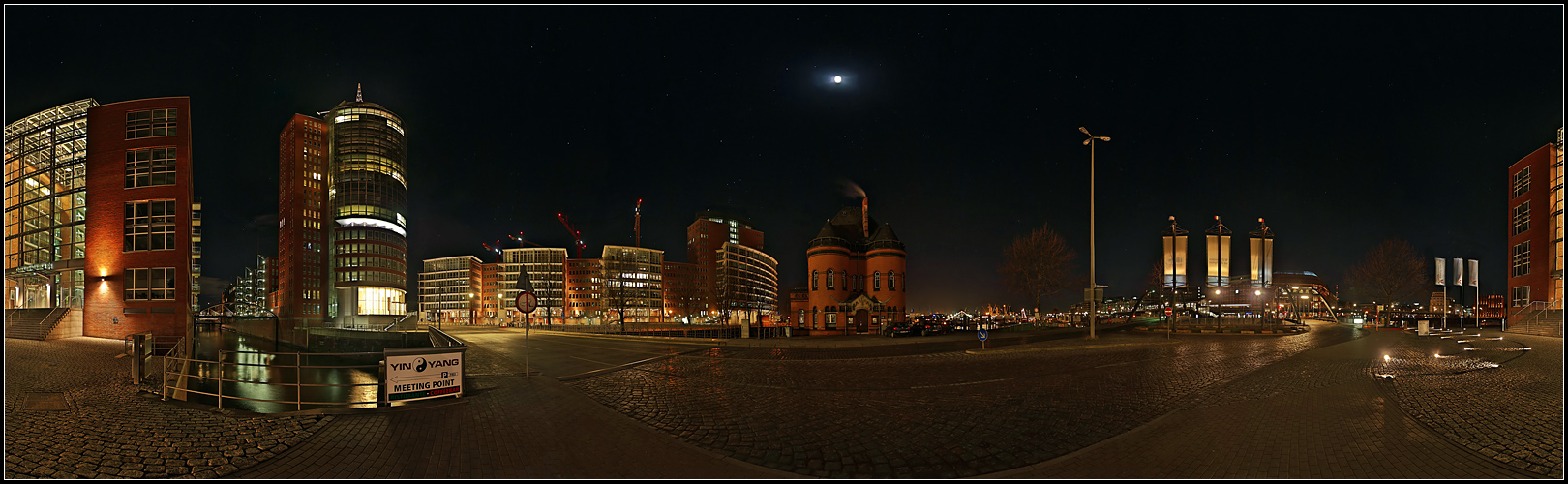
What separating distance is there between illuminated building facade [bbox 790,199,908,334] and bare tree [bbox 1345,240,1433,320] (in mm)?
43572

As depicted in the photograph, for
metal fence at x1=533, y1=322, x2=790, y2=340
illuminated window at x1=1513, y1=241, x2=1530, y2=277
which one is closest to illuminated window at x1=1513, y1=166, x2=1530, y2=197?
illuminated window at x1=1513, y1=241, x2=1530, y2=277

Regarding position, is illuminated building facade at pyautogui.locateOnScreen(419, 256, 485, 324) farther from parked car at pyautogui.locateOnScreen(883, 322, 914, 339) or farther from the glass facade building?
parked car at pyautogui.locateOnScreen(883, 322, 914, 339)

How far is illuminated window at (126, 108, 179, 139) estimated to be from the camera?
1168 inches

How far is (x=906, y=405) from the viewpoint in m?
9.51

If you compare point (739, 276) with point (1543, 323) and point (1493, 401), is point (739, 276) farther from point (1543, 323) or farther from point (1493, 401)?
point (1493, 401)

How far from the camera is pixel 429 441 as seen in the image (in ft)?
23.8

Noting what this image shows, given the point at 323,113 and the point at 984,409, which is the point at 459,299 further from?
the point at 984,409

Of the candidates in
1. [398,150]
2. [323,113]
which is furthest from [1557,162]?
[323,113]

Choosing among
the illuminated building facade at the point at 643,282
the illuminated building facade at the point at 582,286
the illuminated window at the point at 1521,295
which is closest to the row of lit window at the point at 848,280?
the illuminated window at the point at 1521,295

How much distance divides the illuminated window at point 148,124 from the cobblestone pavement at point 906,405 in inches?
1337

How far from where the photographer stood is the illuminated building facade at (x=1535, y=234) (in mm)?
35500

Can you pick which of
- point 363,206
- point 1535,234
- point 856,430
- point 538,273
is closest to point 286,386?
point 856,430

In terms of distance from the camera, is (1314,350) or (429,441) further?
(1314,350)

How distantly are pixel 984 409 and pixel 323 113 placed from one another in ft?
509
